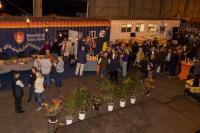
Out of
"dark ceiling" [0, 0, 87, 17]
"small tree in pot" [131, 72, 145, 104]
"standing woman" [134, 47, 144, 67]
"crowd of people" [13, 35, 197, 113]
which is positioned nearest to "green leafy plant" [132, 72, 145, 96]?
"small tree in pot" [131, 72, 145, 104]

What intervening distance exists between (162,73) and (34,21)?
855cm

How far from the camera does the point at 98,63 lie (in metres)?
13.2

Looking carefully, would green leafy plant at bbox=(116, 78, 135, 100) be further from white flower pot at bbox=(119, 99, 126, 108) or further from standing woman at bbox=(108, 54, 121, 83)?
standing woman at bbox=(108, 54, 121, 83)

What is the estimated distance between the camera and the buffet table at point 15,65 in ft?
39.7

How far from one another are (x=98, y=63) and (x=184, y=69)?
560cm

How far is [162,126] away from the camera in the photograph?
912cm

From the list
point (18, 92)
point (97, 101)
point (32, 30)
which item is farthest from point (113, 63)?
point (32, 30)

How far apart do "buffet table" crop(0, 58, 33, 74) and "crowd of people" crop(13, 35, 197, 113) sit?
3.69 ft

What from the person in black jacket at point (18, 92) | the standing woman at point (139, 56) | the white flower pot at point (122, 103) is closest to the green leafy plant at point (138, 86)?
the white flower pot at point (122, 103)

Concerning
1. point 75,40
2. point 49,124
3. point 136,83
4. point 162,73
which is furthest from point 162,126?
point 75,40

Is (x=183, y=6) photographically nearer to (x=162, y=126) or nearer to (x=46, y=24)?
(x=46, y=24)

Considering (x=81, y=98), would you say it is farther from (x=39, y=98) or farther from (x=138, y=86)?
(x=138, y=86)

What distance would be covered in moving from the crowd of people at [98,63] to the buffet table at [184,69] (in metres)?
0.43

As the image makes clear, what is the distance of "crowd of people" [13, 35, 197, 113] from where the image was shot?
975 cm
